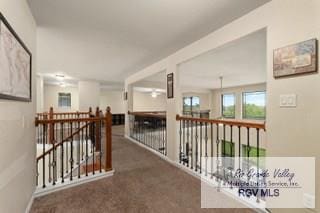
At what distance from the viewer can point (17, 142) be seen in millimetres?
1734

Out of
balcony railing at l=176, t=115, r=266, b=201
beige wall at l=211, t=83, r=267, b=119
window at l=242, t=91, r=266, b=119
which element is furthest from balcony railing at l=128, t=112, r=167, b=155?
beige wall at l=211, t=83, r=267, b=119

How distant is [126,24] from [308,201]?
2.92 meters

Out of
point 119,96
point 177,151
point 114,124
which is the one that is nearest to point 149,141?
point 177,151

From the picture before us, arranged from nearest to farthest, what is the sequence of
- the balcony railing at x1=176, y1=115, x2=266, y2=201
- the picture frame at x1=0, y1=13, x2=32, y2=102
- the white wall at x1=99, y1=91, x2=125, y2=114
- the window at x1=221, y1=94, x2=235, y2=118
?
the picture frame at x1=0, y1=13, x2=32, y2=102
the balcony railing at x1=176, y1=115, x2=266, y2=201
the window at x1=221, y1=94, x2=235, y2=118
the white wall at x1=99, y1=91, x2=125, y2=114

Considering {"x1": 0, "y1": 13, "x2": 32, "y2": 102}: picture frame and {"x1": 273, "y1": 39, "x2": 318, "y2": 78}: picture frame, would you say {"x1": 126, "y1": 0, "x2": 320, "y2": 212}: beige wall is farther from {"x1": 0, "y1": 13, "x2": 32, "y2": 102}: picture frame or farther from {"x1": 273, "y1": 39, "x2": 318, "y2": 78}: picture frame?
{"x1": 0, "y1": 13, "x2": 32, "y2": 102}: picture frame

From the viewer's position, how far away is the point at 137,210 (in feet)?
6.85

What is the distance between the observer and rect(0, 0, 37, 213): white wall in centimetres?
140

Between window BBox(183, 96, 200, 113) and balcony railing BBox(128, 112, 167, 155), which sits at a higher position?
window BBox(183, 96, 200, 113)

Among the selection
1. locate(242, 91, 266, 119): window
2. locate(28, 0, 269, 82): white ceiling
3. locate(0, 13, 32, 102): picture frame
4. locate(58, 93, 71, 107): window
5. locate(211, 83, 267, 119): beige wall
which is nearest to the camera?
locate(0, 13, 32, 102): picture frame

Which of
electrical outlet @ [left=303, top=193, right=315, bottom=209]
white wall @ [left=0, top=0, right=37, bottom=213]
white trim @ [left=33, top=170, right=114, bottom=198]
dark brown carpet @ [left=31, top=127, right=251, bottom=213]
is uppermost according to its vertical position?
white wall @ [left=0, top=0, right=37, bottom=213]

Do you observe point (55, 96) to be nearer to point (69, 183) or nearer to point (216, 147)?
point (69, 183)

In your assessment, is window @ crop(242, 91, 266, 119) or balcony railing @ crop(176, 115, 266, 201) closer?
balcony railing @ crop(176, 115, 266, 201)

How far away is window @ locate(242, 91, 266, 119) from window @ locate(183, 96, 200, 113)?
2.86 m

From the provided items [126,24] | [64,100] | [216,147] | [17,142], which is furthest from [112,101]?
[17,142]
